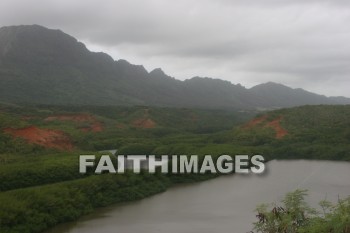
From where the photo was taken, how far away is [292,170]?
4244cm

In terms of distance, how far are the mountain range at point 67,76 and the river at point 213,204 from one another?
66076 mm

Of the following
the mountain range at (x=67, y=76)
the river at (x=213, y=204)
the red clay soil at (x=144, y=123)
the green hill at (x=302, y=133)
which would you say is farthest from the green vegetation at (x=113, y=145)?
the mountain range at (x=67, y=76)

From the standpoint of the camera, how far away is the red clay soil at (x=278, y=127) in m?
57.8

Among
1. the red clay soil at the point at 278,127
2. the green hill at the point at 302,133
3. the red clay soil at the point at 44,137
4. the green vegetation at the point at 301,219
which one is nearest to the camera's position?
the green vegetation at the point at 301,219

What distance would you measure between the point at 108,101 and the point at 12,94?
880 inches

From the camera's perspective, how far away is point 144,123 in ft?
247

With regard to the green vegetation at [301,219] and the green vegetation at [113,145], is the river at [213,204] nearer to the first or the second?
the green vegetation at [113,145]

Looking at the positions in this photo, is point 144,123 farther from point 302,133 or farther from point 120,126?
point 302,133

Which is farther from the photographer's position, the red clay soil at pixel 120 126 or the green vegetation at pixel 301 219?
the red clay soil at pixel 120 126

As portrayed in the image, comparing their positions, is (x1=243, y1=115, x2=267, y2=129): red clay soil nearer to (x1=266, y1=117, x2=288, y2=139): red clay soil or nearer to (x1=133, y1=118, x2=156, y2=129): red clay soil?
(x1=266, y1=117, x2=288, y2=139): red clay soil

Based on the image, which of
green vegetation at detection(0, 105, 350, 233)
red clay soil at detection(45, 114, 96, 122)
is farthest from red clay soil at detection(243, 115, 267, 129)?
red clay soil at detection(45, 114, 96, 122)

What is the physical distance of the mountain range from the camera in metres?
106

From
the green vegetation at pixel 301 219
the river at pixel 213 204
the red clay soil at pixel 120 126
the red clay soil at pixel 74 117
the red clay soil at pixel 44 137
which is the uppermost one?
the red clay soil at pixel 74 117

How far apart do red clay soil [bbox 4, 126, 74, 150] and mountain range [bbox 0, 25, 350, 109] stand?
46.3 metres
